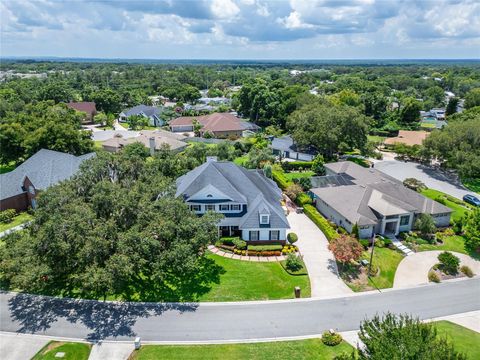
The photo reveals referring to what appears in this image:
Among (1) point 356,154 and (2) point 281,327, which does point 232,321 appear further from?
(1) point 356,154

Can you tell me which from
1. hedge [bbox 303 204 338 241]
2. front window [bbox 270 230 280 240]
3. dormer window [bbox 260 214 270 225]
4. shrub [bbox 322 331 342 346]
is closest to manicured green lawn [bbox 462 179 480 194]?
hedge [bbox 303 204 338 241]

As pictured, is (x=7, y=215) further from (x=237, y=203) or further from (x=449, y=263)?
(x=449, y=263)

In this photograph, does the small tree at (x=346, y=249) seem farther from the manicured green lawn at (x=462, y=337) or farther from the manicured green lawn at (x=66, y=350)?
the manicured green lawn at (x=66, y=350)

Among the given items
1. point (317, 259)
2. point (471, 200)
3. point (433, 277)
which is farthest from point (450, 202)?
point (317, 259)

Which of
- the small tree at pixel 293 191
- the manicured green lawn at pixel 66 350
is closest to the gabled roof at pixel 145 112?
the small tree at pixel 293 191

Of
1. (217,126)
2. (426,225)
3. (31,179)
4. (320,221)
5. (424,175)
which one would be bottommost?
(424,175)

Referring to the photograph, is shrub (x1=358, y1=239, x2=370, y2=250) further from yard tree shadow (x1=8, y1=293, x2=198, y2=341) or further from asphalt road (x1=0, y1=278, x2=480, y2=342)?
yard tree shadow (x1=8, y1=293, x2=198, y2=341)
